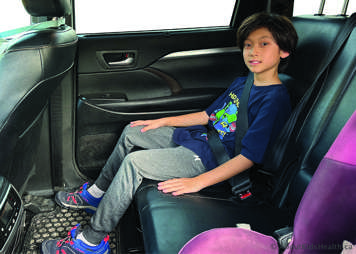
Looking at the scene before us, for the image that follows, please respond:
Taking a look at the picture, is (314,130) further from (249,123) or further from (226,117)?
(226,117)

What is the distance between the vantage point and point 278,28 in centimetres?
167

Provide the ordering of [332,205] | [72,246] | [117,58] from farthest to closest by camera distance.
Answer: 1. [117,58]
2. [72,246]
3. [332,205]

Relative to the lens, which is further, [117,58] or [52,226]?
[117,58]

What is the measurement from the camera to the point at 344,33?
57.8 inches

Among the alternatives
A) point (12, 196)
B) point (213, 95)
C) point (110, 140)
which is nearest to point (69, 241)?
point (12, 196)

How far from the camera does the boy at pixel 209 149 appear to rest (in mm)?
1558

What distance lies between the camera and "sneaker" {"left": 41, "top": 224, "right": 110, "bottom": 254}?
163cm

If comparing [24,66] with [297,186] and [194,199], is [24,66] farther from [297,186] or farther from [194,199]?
[297,186]

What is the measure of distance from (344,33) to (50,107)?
1369 millimetres

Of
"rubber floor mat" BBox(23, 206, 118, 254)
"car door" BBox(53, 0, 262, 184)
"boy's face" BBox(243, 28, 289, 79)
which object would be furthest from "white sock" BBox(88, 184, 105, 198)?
"boy's face" BBox(243, 28, 289, 79)

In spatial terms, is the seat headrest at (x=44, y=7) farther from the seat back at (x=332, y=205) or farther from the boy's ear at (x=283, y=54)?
the seat back at (x=332, y=205)

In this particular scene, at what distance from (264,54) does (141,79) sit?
0.75 meters

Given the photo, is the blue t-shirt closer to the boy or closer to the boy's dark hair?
the boy

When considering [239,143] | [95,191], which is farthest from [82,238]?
[239,143]
